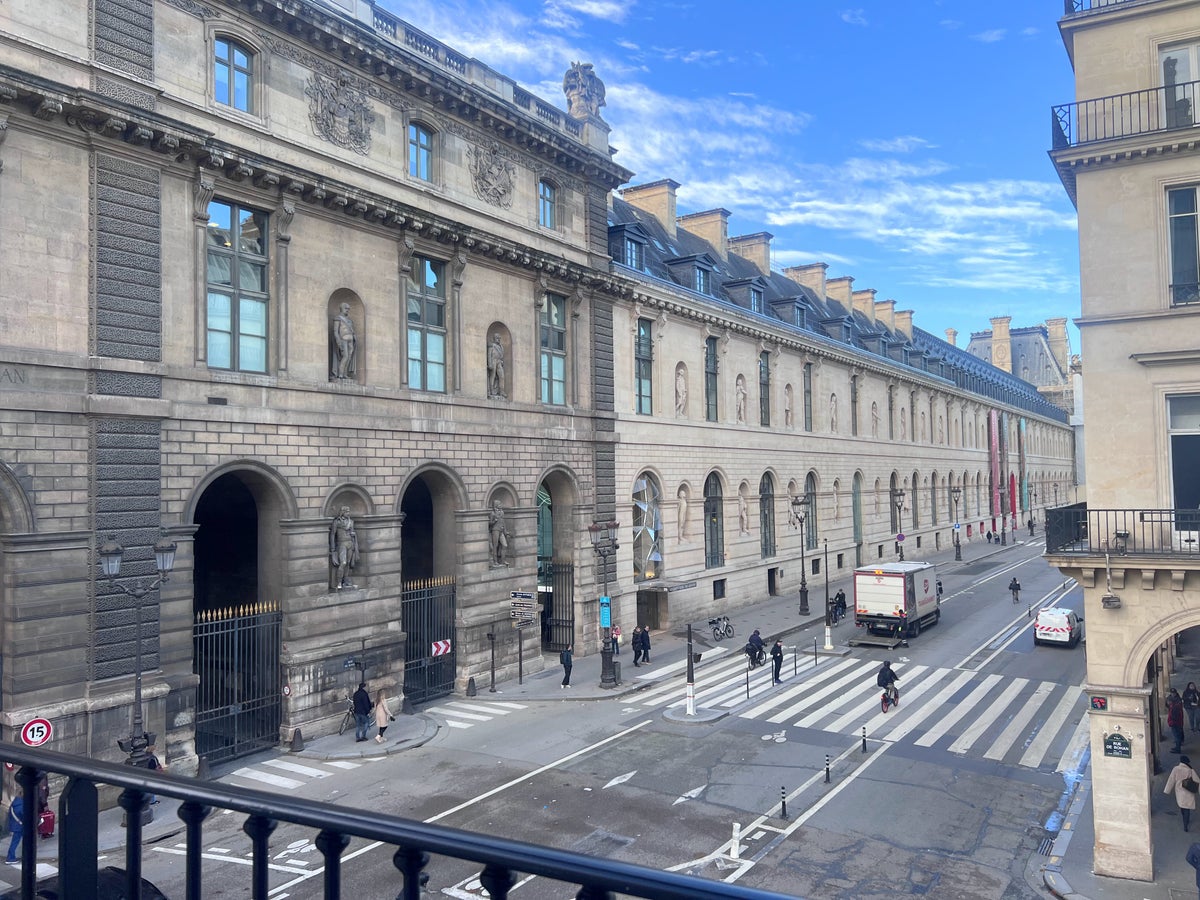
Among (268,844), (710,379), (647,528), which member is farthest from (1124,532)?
(710,379)

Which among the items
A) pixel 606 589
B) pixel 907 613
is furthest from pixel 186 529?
pixel 907 613

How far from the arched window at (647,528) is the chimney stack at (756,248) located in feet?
77.2

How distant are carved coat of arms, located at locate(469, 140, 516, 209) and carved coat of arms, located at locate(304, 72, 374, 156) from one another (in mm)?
4476

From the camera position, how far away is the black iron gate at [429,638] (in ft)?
89.8

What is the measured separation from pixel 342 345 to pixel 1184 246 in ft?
65.5

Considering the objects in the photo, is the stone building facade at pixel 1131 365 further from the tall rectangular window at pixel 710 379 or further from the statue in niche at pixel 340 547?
the tall rectangular window at pixel 710 379

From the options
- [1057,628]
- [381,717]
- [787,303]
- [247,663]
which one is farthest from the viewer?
[787,303]

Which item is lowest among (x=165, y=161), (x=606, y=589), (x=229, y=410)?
(x=606, y=589)

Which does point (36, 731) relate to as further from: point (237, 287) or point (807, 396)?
point (807, 396)

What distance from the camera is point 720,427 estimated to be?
43812 mm

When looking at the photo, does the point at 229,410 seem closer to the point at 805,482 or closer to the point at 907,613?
the point at 907,613

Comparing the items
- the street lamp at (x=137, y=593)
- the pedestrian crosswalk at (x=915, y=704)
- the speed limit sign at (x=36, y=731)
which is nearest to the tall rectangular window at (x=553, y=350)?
the pedestrian crosswalk at (x=915, y=704)

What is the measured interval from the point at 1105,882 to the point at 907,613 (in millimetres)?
21428

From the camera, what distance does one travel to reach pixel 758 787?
19.4 meters
